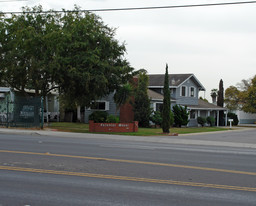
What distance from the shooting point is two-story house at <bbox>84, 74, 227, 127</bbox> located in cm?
4050

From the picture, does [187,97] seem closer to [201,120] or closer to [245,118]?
[201,120]

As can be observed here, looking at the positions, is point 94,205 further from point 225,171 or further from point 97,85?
point 97,85

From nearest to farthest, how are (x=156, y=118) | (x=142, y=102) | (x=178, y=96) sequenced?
1. (x=142, y=102)
2. (x=156, y=118)
3. (x=178, y=96)

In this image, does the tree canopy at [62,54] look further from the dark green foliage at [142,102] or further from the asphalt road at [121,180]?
the asphalt road at [121,180]

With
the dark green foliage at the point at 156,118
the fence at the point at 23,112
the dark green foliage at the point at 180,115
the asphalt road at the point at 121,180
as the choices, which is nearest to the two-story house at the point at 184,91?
the dark green foliage at the point at 180,115

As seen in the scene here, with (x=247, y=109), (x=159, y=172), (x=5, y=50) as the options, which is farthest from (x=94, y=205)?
(x=247, y=109)

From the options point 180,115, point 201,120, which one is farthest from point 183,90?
point 180,115

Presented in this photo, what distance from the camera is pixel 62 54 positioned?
25797 mm

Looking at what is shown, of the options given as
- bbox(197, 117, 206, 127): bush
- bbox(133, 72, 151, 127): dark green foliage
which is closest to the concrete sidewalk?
bbox(133, 72, 151, 127): dark green foliage

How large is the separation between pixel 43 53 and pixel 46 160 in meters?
16.3

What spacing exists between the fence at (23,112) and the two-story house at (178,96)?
518 inches

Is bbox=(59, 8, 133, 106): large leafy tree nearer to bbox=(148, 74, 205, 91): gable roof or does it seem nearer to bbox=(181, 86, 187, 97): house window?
bbox=(148, 74, 205, 91): gable roof

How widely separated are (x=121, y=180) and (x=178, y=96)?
34.6 m

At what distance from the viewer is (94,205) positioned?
6.24 meters
